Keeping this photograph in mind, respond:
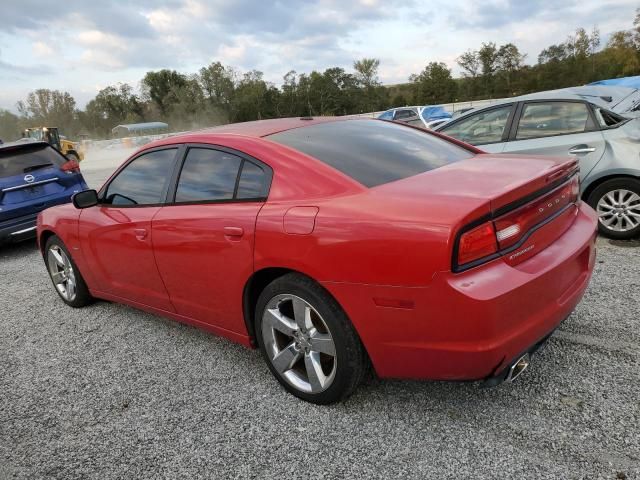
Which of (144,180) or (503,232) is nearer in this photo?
(503,232)

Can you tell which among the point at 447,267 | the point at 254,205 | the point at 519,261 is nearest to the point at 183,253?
the point at 254,205

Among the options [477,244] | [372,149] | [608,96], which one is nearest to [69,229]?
[372,149]

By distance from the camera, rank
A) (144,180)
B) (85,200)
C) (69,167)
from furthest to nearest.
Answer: (69,167) → (85,200) → (144,180)

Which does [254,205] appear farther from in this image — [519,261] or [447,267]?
[519,261]

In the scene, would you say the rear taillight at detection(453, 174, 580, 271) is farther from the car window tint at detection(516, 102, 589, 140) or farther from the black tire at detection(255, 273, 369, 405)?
the car window tint at detection(516, 102, 589, 140)

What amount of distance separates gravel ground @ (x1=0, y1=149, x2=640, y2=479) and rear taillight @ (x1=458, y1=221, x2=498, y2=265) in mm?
884

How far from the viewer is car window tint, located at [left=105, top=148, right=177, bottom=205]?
3.29 metres

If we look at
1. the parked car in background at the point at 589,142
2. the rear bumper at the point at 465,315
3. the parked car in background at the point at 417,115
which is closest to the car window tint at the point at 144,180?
the rear bumper at the point at 465,315

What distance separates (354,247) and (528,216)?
0.81 meters

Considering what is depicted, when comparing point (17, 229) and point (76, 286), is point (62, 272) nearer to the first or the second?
point (76, 286)

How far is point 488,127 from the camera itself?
574cm

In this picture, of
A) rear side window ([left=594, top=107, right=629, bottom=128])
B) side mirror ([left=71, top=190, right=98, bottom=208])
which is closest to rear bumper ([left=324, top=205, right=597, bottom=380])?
side mirror ([left=71, top=190, right=98, bottom=208])

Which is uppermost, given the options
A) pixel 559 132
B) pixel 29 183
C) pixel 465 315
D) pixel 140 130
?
pixel 559 132

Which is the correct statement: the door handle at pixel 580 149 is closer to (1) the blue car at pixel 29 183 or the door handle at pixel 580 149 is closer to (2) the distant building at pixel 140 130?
(1) the blue car at pixel 29 183
